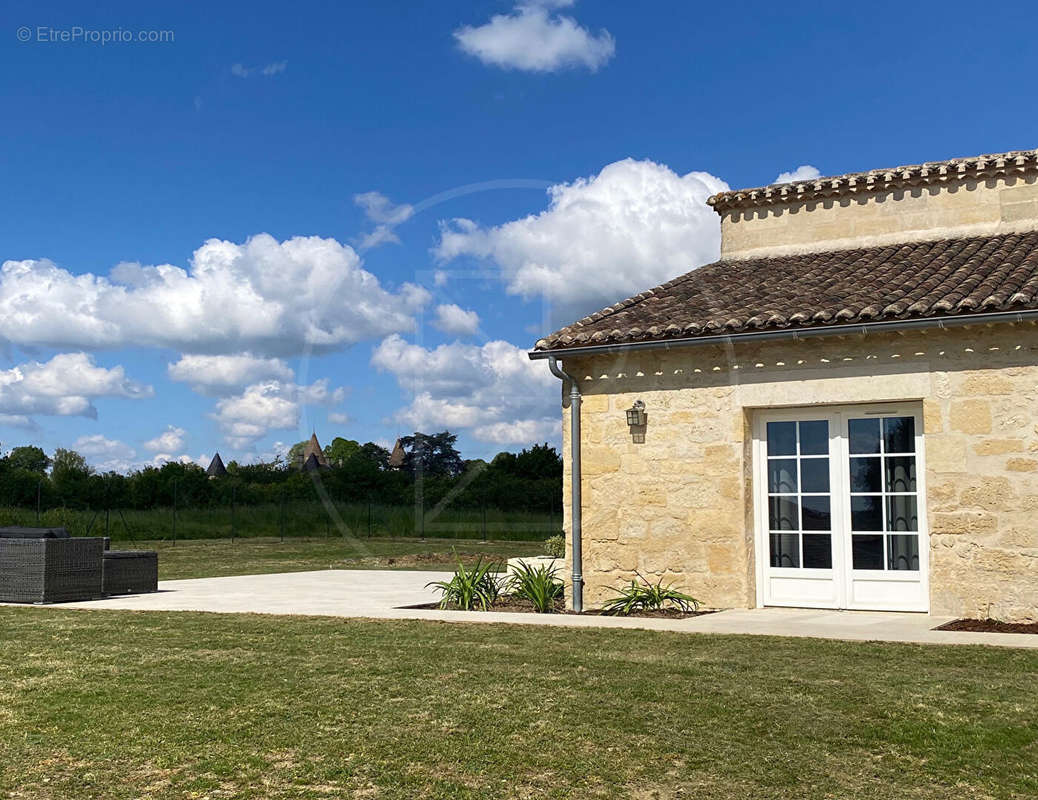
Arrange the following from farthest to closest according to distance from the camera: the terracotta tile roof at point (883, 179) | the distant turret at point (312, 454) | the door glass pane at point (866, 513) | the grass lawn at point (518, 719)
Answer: the distant turret at point (312, 454) < the terracotta tile roof at point (883, 179) < the door glass pane at point (866, 513) < the grass lawn at point (518, 719)

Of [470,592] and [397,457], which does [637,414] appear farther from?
[397,457]

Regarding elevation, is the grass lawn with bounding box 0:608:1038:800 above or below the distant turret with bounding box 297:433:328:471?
below

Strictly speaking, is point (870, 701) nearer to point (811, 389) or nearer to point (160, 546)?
point (811, 389)

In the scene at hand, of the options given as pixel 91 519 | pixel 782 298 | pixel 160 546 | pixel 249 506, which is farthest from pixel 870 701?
pixel 249 506

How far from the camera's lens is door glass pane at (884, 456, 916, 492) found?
10.4 meters

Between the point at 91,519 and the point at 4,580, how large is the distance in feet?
60.0

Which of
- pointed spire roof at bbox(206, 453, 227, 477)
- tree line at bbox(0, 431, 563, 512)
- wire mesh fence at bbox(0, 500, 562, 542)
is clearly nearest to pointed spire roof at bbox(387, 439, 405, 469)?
tree line at bbox(0, 431, 563, 512)

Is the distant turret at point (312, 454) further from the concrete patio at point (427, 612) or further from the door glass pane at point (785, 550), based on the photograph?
the door glass pane at point (785, 550)

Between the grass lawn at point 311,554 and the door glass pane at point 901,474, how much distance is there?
9.01 metres

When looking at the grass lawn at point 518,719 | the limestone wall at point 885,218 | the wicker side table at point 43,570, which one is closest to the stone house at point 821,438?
the limestone wall at point 885,218

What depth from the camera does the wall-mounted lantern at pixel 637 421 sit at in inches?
441

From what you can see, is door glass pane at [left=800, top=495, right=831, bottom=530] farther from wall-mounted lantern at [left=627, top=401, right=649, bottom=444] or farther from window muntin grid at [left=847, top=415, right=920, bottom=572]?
wall-mounted lantern at [left=627, top=401, right=649, bottom=444]

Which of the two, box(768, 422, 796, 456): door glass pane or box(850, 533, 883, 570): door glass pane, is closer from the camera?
box(850, 533, 883, 570): door glass pane

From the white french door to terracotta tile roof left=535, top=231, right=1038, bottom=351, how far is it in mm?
1053
